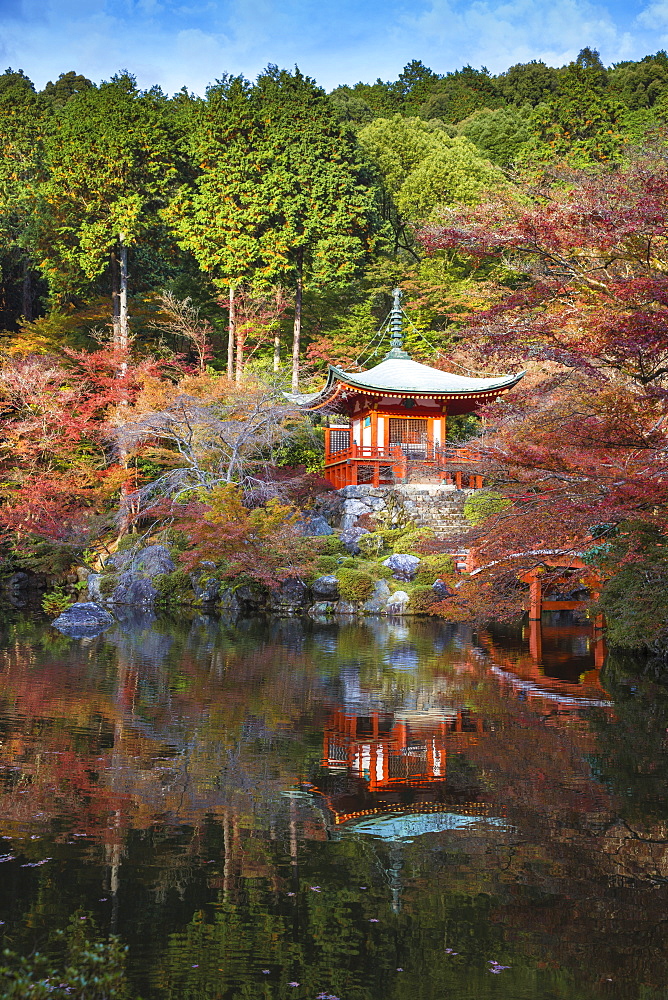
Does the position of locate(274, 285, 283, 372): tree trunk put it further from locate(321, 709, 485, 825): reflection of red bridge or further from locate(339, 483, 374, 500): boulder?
locate(321, 709, 485, 825): reflection of red bridge

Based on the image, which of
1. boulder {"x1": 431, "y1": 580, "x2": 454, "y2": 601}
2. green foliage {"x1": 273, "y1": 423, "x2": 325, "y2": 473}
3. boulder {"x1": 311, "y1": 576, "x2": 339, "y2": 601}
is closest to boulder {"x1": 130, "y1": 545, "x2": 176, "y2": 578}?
boulder {"x1": 311, "y1": 576, "x2": 339, "y2": 601}

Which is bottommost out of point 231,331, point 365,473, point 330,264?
point 365,473

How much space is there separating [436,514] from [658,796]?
17.5 m

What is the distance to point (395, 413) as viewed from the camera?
25359 millimetres

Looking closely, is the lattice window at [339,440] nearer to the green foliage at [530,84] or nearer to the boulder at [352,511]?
the boulder at [352,511]

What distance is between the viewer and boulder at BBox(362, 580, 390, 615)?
18219 mm

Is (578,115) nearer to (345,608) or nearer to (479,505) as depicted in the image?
(479,505)

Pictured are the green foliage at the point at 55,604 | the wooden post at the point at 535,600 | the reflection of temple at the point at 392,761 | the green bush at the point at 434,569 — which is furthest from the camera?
the green bush at the point at 434,569

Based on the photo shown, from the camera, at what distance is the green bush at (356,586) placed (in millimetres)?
18422

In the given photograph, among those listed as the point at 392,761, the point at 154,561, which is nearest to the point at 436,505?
the point at 154,561

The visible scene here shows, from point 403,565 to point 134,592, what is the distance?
640cm

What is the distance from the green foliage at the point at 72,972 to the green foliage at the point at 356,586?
49.7ft

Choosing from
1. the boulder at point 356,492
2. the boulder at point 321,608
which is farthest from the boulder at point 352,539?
the boulder at point 321,608

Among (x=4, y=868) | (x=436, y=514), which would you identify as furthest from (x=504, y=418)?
(x=4, y=868)
